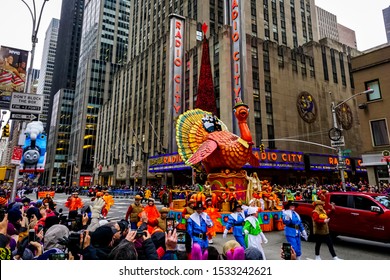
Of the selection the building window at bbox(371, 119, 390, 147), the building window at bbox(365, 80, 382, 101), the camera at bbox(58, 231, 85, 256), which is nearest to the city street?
the camera at bbox(58, 231, 85, 256)

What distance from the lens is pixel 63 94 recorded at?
341ft

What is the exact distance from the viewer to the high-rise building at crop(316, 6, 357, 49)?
125 metres

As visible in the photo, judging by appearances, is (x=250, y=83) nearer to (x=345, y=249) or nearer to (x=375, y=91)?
(x=375, y=91)

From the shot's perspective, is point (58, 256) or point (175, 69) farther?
point (175, 69)

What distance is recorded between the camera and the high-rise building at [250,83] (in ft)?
120

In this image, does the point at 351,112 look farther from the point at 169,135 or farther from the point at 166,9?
the point at 166,9

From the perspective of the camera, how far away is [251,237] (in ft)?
19.6

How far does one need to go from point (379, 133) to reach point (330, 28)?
13391 cm

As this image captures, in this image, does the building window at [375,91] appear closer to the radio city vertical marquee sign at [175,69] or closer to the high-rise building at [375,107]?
the high-rise building at [375,107]

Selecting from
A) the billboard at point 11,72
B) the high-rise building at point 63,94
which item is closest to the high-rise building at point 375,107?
the billboard at point 11,72

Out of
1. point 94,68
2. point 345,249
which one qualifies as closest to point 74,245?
point 345,249

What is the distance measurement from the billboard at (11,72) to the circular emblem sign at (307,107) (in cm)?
3901

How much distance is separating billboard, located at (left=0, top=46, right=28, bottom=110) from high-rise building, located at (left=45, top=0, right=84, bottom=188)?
83.5 m

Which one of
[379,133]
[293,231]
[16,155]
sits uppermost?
[379,133]
